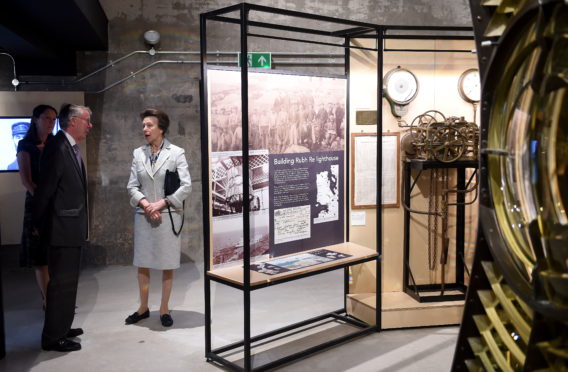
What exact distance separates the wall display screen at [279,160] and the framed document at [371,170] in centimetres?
30

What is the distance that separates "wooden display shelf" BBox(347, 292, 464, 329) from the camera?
15.2ft

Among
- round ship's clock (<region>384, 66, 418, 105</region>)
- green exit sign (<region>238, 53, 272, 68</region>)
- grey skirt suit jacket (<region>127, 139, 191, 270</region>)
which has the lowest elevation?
grey skirt suit jacket (<region>127, 139, 191, 270</region>)

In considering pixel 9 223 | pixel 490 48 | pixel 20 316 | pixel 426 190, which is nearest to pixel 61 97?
pixel 9 223

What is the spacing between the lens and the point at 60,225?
13.5ft

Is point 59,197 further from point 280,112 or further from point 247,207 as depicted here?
point 280,112

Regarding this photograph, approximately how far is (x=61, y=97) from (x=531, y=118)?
5.84 metres

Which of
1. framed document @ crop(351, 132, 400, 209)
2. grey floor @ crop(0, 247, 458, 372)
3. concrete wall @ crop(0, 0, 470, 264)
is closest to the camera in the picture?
grey floor @ crop(0, 247, 458, 372)

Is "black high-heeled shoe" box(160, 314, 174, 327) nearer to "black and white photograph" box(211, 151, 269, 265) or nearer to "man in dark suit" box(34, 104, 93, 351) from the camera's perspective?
"man in dark suit" box(34, 104, 93, 351)

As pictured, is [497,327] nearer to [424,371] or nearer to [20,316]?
[424,371]

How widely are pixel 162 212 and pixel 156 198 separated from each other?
126mm

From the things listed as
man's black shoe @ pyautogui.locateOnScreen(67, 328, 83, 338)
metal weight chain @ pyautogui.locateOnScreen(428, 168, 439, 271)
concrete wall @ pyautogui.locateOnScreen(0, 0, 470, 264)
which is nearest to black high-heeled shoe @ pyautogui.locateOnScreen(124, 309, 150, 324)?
man's black shoe @ pyautogui.locateOnScreen(67, 328, 83, 338)

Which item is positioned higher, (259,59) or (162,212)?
(259,59)

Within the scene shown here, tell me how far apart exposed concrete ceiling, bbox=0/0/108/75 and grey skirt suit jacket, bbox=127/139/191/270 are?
4.62 ft

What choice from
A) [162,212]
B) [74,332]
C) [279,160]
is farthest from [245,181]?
[74,332]
